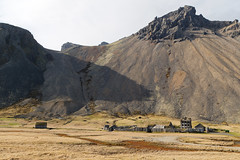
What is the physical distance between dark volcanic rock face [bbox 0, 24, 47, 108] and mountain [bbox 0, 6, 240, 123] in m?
4.25

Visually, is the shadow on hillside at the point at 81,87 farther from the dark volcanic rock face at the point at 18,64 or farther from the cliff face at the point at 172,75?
the dark volcanic rock face at the point at 18,64

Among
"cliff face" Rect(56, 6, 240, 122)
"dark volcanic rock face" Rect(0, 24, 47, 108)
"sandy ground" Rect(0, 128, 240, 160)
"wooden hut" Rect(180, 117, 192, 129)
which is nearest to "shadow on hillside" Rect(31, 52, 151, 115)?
"cliff face" Rect(56, 6, 240, 122)

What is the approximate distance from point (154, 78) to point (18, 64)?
9848 centimetres

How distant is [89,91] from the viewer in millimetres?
148250

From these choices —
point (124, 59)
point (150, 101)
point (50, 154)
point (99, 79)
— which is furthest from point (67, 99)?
point (50, 154)

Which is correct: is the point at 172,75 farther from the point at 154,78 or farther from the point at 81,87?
the point at 81,87

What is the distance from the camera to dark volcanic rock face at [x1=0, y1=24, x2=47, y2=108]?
137 metres

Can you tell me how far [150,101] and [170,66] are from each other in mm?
36631

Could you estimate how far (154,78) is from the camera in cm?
14812

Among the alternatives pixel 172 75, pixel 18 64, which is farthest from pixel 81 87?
pixel 172 75

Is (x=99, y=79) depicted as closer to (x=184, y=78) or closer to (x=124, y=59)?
(x=124, y=59)

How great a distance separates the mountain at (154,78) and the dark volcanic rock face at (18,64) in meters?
4.25

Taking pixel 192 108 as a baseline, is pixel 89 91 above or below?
above

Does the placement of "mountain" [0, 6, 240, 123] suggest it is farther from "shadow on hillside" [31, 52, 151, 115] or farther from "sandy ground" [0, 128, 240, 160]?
"sandy ground" [0, 128, 240, 160]
